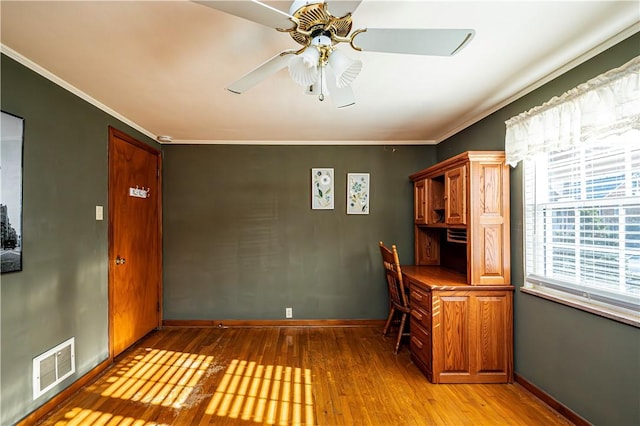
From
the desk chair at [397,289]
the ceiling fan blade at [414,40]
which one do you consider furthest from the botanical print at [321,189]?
the ceiling fan blade at [414,40]

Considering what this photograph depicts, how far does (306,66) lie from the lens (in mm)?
1532

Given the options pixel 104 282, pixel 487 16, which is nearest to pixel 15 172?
pixel 104 282

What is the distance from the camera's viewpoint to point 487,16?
5.32ft

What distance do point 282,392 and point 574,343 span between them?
6.91ft

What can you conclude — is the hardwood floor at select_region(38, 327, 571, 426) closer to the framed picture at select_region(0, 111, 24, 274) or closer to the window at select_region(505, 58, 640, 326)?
the window at select_region(505, 58, 640, 326)

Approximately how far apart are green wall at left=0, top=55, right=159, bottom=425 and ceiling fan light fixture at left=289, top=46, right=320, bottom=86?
6.05 feet

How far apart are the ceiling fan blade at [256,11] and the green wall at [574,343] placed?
1914mm

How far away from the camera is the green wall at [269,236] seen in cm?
407

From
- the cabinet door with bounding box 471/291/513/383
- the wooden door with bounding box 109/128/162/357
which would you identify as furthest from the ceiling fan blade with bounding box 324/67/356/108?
the wooden door with bounding box 109/128/162/357

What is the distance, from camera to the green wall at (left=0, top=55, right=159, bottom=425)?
1.97 meters

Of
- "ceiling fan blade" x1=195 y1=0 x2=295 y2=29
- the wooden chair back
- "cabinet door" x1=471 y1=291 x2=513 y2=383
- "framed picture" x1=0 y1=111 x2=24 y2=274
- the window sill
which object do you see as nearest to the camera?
"ceiling fan blade" x1=195 y1=0 x2=295 y2=29

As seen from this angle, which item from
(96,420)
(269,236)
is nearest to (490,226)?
(269,236)

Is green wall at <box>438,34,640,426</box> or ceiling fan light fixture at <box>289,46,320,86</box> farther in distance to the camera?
green wall at <box>438,34,640,426</box>

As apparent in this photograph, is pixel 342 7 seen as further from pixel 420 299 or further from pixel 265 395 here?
pixel 265 395
